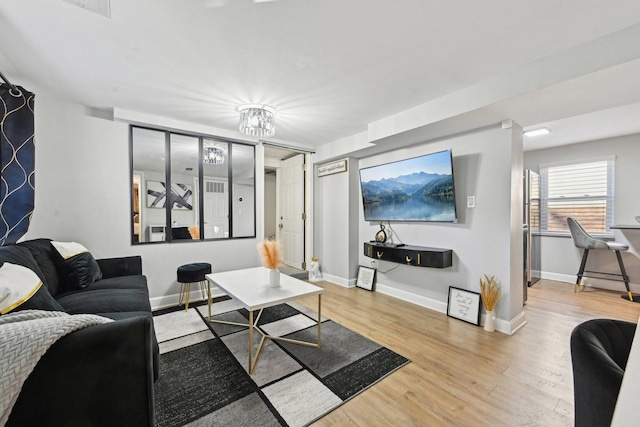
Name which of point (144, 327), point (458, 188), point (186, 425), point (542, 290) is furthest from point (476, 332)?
point (144, 327)

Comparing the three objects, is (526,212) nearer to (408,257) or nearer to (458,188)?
(458,188)

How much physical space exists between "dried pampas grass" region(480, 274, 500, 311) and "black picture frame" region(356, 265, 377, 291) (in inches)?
59.2

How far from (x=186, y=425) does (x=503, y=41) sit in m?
3.00

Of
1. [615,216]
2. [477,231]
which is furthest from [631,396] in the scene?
[615,216]

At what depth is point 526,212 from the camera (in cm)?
385

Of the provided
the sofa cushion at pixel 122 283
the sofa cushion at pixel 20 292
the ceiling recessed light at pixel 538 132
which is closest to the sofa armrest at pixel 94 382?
the sofa cushion at pixel 20 292

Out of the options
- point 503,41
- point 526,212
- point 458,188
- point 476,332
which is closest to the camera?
point 503,41

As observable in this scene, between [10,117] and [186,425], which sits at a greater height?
[10,117]

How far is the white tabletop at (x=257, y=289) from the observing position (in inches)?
77.7

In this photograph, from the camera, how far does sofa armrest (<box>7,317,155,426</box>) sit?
2.59ft

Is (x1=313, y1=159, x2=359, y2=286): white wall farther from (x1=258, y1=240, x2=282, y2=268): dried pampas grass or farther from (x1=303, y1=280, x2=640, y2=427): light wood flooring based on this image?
(x1=258, y1=240, x2=282, y2=268): dried pampas grass

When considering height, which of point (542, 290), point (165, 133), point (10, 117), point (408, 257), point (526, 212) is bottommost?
point (542, 290)

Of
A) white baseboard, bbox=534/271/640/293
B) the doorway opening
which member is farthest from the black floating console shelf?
white baseboard, bbox=534/271/640/293

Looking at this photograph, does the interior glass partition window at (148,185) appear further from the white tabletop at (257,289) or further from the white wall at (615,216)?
the white wall at (615,216)
